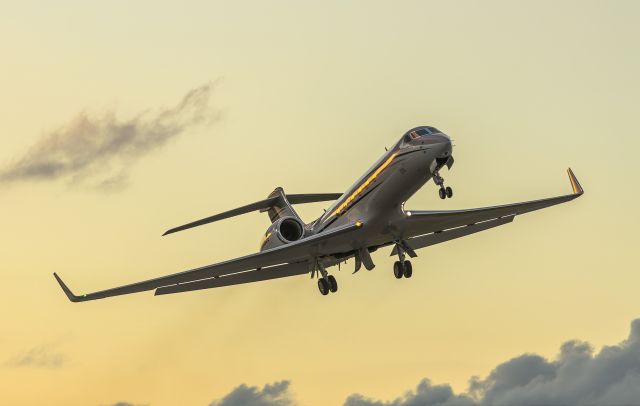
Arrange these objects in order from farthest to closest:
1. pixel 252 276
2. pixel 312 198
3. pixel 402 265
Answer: pixel 312 198
pixel 252 276
pixel 402 265

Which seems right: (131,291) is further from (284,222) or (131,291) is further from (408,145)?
(408,145)

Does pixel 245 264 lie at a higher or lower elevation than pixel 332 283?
higher

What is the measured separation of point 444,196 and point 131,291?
1339cm

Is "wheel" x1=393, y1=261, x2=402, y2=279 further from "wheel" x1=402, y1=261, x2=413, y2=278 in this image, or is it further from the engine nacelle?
the engine nacelle

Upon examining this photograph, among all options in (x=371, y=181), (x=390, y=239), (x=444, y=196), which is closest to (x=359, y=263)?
(x=390, y=239)

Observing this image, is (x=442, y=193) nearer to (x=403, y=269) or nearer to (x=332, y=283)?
(x=403, y=269)

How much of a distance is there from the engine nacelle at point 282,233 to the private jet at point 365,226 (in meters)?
0.04

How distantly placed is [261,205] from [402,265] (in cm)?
898

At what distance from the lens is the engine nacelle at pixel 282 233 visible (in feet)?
167

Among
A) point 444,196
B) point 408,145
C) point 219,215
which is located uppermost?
point 219,215

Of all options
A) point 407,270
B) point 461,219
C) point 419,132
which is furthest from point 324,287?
point 419,132

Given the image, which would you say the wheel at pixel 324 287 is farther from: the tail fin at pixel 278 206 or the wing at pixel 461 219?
the tail fin at pixel 278 206

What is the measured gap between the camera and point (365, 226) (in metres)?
47.3

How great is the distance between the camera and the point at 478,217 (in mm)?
51281
